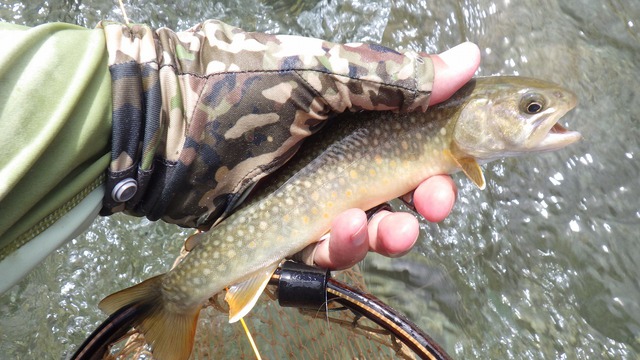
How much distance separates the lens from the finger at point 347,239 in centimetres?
180

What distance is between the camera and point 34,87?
4.96 feet

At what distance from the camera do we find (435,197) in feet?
6.36

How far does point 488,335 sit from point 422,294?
Answer: 0.36m

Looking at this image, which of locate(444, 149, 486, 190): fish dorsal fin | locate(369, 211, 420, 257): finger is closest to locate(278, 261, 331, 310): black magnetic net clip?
locate(369, 211, 420, 257): finger

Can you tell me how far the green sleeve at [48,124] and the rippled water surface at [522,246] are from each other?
160 centimetres

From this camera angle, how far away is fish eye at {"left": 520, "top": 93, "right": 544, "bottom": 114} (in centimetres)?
189

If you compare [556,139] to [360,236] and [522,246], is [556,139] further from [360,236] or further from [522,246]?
[522,246]

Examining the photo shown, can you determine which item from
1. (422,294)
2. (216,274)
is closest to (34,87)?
(216,274)

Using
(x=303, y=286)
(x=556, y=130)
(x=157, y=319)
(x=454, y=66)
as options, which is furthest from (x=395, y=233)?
(x=157, y=319)

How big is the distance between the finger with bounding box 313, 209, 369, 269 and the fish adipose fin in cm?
50

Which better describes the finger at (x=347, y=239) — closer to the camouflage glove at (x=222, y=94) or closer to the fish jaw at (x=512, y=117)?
the camouflage glove at (x=222, y=94)

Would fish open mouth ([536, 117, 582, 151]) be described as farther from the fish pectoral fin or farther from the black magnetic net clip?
the fish pectoral fin

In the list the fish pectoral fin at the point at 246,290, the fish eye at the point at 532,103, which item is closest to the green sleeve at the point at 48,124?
the fish pectoral fin at the point at 246,290

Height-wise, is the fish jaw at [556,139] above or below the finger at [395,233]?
above
